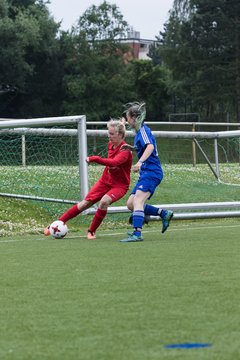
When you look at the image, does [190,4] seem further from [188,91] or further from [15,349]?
[15,349]

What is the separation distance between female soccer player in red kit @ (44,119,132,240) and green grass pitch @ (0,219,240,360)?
4.99 feet

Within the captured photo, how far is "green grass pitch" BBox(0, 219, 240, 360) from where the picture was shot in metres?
4.20

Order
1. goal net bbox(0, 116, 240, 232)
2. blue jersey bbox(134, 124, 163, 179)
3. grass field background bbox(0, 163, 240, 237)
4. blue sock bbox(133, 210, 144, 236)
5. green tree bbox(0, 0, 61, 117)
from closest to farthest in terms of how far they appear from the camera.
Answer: blue sock bbox(133, 210, 144, 236), blue jersey bbox(134, 124, 163, 179), goal net bbox(0, 116, 240, 232), grass field background bbox(0, 163, 240, 237), green tree bbox(0, 0, 61, 117)

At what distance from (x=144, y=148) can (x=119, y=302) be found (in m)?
5.12

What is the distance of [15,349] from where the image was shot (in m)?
4.21

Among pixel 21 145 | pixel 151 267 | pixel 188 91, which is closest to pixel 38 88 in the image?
pixel 188 91

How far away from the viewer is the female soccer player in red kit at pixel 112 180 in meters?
10.8

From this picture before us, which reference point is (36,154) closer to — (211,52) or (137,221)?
(137,221)

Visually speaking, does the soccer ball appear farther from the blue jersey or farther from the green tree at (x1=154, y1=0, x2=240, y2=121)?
the green tree at (x1=154, y1=0, x2=240, y2=121)

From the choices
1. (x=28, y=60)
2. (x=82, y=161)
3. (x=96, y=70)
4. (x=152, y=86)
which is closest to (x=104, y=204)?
(x=82, y=161)

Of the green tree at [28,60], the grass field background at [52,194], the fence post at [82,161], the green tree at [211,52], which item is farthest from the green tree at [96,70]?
the fence post at [82,161]

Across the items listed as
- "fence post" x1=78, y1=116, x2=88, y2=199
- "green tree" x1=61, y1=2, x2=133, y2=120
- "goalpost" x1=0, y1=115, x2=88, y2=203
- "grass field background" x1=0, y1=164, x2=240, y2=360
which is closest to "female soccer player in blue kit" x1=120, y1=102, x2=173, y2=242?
"grass field background" x1=0, y1=164, x2=240, y2=360

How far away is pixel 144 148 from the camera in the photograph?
→ 10445mm

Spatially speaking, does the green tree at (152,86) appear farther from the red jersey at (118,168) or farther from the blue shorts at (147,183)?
the blue shorts at (147,183)
